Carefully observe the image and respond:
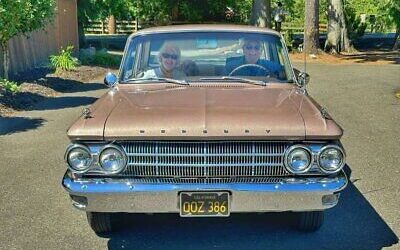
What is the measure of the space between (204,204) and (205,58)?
1.76 meters

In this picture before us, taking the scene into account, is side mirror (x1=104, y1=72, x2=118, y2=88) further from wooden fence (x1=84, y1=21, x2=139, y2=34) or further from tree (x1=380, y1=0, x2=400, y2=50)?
wooden fence (x1=84, y1=21, x2=139, y2=34)

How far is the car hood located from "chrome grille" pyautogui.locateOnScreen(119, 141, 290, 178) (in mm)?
97

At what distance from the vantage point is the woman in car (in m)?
5.15

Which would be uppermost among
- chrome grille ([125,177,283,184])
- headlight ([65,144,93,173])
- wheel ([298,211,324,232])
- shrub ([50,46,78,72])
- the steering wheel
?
the steering wheel

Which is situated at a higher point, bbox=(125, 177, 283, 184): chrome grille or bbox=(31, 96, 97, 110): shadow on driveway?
bbox=(125, 177, 283, 184): chrome grille

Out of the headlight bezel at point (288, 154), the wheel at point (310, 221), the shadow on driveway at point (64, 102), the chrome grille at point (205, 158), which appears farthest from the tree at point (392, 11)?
the chrome grille at point (205, 158)

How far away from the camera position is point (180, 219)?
4895 mm

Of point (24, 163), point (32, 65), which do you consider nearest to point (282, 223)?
point (24, 163)

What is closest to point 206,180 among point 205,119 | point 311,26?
point 205,119

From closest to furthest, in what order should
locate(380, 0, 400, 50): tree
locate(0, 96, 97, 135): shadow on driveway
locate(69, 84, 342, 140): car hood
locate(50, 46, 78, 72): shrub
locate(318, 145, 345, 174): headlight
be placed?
1. locate(69, 84, 342, 140): car hood
2. locate(318, 145, 345, 174): headlight
3. locate(0, 96, 97, 135): shadow on driveway
4. locate(50, 46, 78, 72): shrub
5. locate(380, 0, 400, 50): tree

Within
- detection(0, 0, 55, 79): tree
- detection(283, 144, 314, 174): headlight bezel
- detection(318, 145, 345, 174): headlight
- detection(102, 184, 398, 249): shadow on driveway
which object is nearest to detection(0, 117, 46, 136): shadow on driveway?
detection(0, 0, 55, 79): tree

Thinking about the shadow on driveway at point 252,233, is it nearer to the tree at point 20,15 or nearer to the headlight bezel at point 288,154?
the headlight bezel at point 288,154

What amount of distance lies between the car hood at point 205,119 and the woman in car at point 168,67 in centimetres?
64

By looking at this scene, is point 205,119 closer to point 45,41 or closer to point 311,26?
point 45,41
